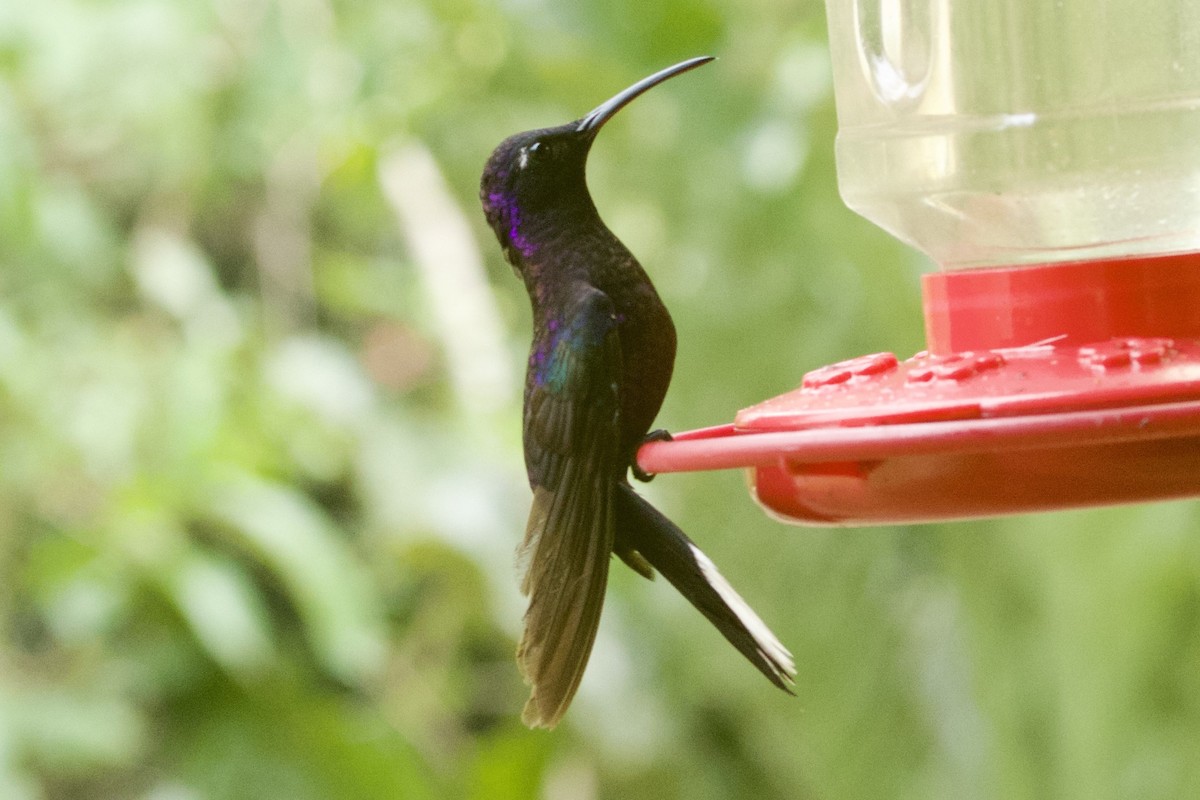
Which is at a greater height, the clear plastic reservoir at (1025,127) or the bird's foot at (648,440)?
the clear plastic reservoir at (1025,127)

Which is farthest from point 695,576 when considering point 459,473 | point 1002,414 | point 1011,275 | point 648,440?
point 459,473

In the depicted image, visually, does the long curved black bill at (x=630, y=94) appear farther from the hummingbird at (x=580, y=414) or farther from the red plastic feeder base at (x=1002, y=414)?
the red plastic feeder base at (x=1002, y=414)

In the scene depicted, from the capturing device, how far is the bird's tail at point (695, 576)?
5.27ft

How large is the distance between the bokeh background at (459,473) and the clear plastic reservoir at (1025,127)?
44.7 inches

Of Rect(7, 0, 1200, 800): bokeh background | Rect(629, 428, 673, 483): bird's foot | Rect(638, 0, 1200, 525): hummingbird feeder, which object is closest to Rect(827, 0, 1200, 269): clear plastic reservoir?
Rect(638, 0, 1200, 525): hummingbird feeder

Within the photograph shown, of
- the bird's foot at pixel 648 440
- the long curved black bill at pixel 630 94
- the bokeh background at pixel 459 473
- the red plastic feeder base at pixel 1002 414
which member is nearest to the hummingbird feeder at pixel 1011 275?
the red plastic feeder base at pixel 1002 414

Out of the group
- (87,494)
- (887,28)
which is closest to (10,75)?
(87,494)

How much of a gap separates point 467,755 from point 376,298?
61.1 inches

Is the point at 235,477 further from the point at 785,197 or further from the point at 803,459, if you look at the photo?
the point at 803,459

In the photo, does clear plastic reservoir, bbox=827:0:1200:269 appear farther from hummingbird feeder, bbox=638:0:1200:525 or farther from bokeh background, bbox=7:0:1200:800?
bokeh background, bbox=7:0:1200:800

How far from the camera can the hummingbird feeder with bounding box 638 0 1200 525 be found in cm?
116

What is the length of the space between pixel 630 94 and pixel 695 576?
1.71 ft

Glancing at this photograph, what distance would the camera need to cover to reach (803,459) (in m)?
1.19

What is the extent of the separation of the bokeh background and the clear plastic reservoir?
113cm
